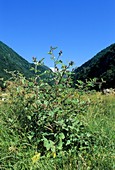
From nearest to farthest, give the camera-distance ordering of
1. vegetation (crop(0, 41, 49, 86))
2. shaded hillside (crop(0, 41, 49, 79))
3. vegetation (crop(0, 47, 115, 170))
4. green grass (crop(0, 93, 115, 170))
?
green grass (crop(0, 93, 115, 170))
vegetation (crop(0, 47, 115, 170))
vegetation (crop(0, 41, 49, 86))
shaded hillside (crop(0, 41, 49, 79))

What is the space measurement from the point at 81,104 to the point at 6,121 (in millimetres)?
1148

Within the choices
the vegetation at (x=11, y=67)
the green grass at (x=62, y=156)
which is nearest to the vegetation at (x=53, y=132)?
the green grass at (x=62, y=156)

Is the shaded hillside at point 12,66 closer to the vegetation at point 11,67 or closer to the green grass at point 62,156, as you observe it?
the vegetation at point 11,67

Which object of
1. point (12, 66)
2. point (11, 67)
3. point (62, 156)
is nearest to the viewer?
point (62, 156)

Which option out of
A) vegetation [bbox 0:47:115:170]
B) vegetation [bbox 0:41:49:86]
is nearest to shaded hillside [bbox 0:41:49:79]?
vegetation [bbox 0:41:49:86]

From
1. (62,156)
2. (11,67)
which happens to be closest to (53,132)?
(62,156)

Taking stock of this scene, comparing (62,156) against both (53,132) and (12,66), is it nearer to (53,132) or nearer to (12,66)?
(53,132)

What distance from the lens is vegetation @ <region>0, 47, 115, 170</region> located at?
3.70m

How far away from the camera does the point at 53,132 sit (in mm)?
4250

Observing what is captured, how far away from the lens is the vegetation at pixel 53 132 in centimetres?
370

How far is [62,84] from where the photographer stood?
4.68 meters

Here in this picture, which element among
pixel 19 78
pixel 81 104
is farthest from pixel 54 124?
pixel 19 78

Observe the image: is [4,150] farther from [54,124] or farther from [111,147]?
[111,147]

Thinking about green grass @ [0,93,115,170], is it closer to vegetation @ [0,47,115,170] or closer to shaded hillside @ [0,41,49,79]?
vegetation @ [0,47,115,170]
